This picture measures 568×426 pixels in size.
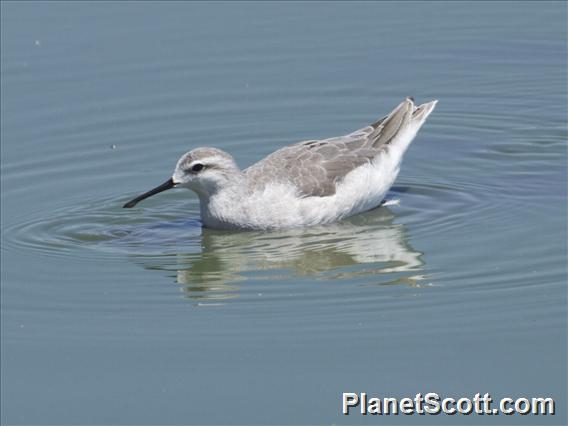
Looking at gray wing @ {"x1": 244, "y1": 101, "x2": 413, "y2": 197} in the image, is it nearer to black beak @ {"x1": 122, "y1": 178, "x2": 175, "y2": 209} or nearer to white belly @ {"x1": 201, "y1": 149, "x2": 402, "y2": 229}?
white belly @ {"x1": 201, "y1": 149, "x2": 402, "y2": 229}

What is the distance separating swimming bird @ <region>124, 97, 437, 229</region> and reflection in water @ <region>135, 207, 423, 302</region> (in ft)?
0.63

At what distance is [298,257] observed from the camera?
54.7 feet

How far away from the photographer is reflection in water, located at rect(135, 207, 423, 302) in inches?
625

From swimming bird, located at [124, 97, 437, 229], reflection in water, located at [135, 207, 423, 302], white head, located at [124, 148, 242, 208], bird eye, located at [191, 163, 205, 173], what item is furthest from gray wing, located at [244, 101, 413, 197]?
bird eye, located at [191, 163, 205, 173]

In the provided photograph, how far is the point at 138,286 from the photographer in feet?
51.8

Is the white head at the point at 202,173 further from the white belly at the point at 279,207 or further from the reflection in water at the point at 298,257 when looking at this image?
the reflection in water at the point at 298,257

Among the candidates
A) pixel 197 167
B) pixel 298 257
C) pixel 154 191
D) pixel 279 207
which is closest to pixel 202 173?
pixel 197 167

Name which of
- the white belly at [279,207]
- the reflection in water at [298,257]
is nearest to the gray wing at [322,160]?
the white belly at [279,207]

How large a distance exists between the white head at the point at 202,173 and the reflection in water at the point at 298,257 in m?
0.64

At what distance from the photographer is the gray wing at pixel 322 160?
58.4 feet

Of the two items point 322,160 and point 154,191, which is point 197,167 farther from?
point 322,160

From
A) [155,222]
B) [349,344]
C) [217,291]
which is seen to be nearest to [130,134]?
[155,222]

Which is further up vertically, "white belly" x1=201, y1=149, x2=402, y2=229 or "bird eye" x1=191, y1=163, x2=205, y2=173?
"bird eye" x1=191, y1=163, x2=205, y2=173

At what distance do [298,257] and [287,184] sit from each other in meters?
1.38
